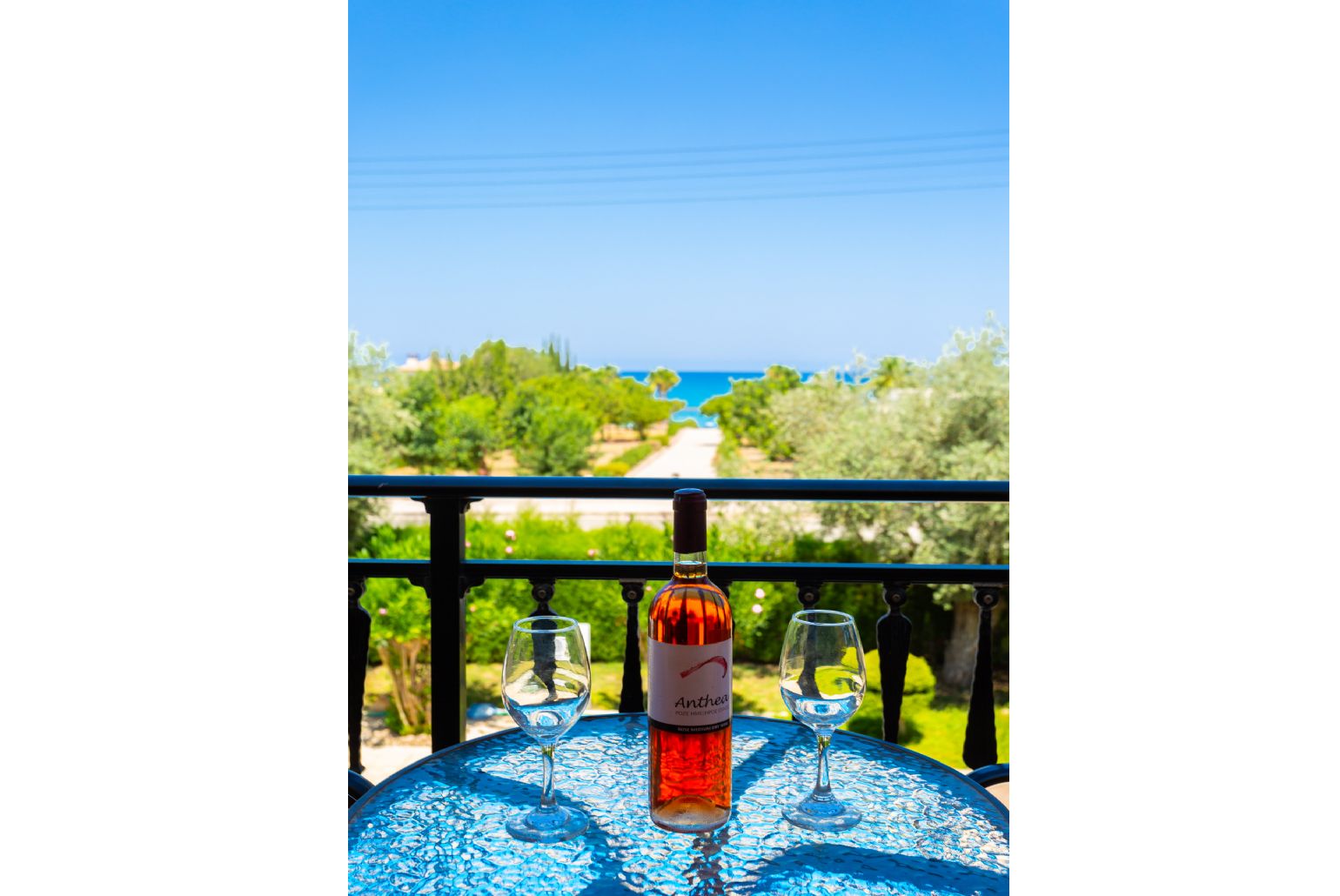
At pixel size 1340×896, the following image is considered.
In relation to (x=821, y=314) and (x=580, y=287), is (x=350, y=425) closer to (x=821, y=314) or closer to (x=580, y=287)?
(x=580, y=287)

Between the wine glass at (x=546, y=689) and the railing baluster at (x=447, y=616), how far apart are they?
2.81 ft

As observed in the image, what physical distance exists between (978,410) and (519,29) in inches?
616

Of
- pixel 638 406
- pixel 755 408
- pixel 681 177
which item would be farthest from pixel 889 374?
pixel 681 177

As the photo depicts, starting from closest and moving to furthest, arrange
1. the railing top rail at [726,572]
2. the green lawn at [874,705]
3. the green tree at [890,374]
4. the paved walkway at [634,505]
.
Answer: the railing top rail at [726,572] < the green lawn at [874,705] < the green tree at [890,374] < the paved walkway at [634,505]

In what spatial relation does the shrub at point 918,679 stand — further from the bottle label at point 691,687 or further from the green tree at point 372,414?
the bottle label at point 691,687

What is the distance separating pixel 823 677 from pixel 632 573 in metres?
0.81

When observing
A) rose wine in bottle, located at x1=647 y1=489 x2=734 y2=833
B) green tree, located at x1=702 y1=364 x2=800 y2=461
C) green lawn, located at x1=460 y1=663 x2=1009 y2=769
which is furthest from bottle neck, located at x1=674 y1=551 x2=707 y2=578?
green tree, located at x1=702 y1=364 x2=800 y2=461


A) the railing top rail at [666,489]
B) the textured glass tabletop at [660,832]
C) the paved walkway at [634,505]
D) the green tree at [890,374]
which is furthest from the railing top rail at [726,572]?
the green tree at [890,374]

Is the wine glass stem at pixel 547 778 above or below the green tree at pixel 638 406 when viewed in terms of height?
below

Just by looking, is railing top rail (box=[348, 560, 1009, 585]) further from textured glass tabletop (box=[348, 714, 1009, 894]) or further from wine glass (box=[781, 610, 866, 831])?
wine glass (box=[781, 610, 866, 831])

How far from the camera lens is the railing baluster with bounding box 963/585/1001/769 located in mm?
1702

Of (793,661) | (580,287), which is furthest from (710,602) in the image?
(580,287)

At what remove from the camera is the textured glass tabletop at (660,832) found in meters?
0.83
